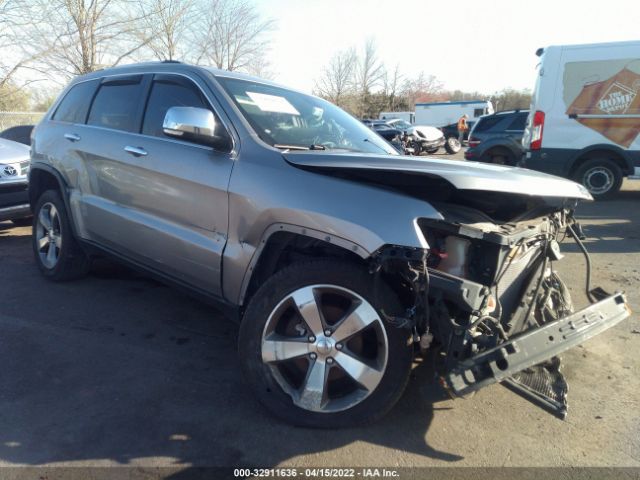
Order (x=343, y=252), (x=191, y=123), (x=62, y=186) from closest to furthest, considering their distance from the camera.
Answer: (x=343, y=252) → (x=191, y=123) → (x=62, y=186)

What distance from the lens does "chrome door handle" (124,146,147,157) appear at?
328 centimetres

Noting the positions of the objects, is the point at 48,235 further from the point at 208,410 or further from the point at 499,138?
the point at 499,138

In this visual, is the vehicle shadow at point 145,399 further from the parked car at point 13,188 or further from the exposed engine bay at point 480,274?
the parked car at point 13,188

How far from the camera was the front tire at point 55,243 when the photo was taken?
4332 millimetres

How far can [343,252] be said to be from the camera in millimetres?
2547

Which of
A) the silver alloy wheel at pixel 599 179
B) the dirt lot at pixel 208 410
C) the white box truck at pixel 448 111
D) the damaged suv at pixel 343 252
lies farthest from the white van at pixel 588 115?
the white box truck at pixel 448 111

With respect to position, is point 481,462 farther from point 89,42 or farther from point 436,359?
point 89,42

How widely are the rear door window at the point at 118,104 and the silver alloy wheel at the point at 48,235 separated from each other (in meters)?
1.09

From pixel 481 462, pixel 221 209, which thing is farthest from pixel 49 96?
pixel 481 462

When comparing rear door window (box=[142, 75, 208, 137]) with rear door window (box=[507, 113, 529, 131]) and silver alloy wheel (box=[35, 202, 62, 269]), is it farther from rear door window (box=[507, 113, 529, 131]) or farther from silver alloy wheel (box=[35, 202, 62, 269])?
rear door window (box=[507, 113, 529, 131])

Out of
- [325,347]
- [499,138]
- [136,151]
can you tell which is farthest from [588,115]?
[325,347]

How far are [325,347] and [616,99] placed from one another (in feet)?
29.5

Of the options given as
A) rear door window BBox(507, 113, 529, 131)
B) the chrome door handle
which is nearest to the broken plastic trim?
the chrome door handle

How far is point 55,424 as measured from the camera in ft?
8.09
